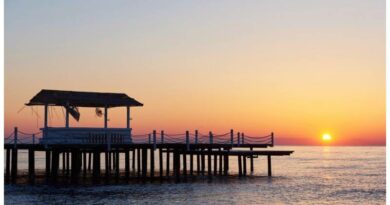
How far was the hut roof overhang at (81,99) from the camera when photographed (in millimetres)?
36844

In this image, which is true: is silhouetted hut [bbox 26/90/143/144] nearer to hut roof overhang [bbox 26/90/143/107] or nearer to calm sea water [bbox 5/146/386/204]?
hut roof overhang [bbox 26/90/143/107]

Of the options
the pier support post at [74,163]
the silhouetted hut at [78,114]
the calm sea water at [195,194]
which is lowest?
the calm sea water at [195,194]

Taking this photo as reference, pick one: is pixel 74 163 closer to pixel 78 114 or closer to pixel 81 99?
pixel 78 114

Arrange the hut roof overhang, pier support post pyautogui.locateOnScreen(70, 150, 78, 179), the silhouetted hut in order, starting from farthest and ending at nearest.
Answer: pier support post pyautogui.locateOnScreen(70, 150, 78, 179) < the hut roof overhang < the silhouetted hut

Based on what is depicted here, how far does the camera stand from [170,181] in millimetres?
40688

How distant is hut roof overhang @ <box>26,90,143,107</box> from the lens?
36.8m

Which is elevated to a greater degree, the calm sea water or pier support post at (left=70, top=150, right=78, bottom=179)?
pier support post at (left=70, top=150, right=78, bottom=179)

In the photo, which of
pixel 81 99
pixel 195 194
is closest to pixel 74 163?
pixel 81 99

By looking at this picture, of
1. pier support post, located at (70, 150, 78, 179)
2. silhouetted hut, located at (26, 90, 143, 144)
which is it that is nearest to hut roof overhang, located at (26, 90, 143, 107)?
silhouetted hut, located at (26, 90, 143, 144)

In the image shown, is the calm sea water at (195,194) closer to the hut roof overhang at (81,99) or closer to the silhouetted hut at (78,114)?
the silhouetted hut at (78,114)

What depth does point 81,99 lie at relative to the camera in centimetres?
3750

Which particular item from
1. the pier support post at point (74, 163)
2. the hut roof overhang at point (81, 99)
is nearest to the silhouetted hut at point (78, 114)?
the hut roof overhang at point (81, 99)

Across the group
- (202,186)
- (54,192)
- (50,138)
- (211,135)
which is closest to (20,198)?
(54,192)

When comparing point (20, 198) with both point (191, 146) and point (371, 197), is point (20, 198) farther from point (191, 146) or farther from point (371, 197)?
point (371, 197)
